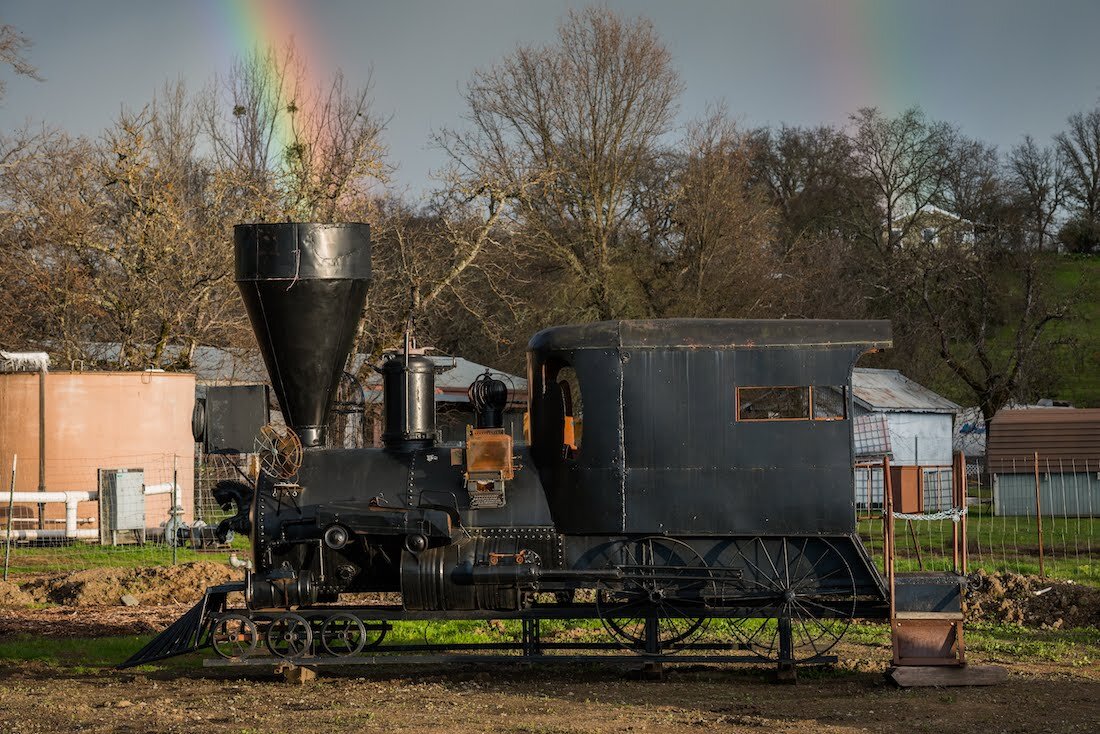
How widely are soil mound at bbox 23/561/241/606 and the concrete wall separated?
17.4 ft

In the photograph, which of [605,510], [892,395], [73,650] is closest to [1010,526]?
[892,395]

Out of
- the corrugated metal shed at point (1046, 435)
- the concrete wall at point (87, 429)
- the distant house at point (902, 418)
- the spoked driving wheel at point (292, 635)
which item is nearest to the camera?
the spoked driving wheel at point (292, 635)

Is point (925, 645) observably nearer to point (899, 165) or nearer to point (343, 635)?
point (343, 635)

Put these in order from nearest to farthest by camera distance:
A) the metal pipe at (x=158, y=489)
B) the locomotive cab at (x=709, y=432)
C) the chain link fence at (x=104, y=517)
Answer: the locomotive cab at (x=709, y=432)
the chain link fence at (x=104, y=517)
the metal pipe at (x=158, y=489)

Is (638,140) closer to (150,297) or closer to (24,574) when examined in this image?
(150,297)

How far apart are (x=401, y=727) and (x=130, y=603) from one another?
326 inches

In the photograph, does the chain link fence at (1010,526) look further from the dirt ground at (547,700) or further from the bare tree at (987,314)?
the bare tree at (987,314)

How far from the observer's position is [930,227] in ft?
175

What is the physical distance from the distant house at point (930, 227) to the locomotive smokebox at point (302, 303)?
4249 centimetres

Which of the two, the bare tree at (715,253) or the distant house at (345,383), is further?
the bare tree at (715,253)

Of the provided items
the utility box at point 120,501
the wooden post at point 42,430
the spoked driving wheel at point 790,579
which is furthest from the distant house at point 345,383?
the spoked driving wheel at point 790,579

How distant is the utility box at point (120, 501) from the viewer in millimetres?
20984

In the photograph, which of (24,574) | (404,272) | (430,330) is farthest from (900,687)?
(430,330)

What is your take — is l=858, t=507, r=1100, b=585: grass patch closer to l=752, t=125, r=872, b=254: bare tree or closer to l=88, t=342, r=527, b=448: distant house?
l=88, t=342, r=527, b=448: distant house
